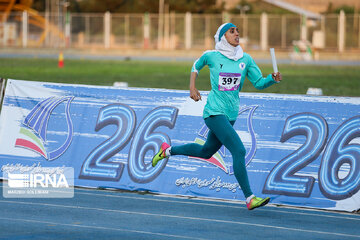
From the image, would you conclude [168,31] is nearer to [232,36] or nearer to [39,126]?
[39,126]

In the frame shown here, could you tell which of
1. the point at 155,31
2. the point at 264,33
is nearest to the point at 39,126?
the point at 264,33

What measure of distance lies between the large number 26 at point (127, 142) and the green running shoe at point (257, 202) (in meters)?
1.79

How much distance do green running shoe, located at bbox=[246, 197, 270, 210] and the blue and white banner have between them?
0.88 meters

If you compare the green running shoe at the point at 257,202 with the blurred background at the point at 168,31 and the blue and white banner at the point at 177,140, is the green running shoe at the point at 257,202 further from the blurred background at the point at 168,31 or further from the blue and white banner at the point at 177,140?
the blurred background at the point at 168,31

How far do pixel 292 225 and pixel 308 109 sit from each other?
72.5 inches

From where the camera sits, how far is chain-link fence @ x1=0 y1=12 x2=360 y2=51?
59.8 metres

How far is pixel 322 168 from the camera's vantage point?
353 inches

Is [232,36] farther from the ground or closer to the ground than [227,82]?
farther from the ground

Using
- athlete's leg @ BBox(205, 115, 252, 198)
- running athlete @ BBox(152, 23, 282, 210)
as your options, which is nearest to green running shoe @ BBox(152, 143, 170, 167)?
running athlete @ BBox(152, 23, 282, 210)

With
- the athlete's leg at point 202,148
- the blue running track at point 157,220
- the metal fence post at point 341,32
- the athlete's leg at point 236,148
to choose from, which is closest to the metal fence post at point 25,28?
the metal fence post at point 341,32

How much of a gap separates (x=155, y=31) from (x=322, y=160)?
186 feet

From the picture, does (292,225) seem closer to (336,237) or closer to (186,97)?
(336,237)

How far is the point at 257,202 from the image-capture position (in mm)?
8203

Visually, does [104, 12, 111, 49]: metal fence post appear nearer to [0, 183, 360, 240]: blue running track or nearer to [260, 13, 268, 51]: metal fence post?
[260, 13, 268, 51]: metal fence post
